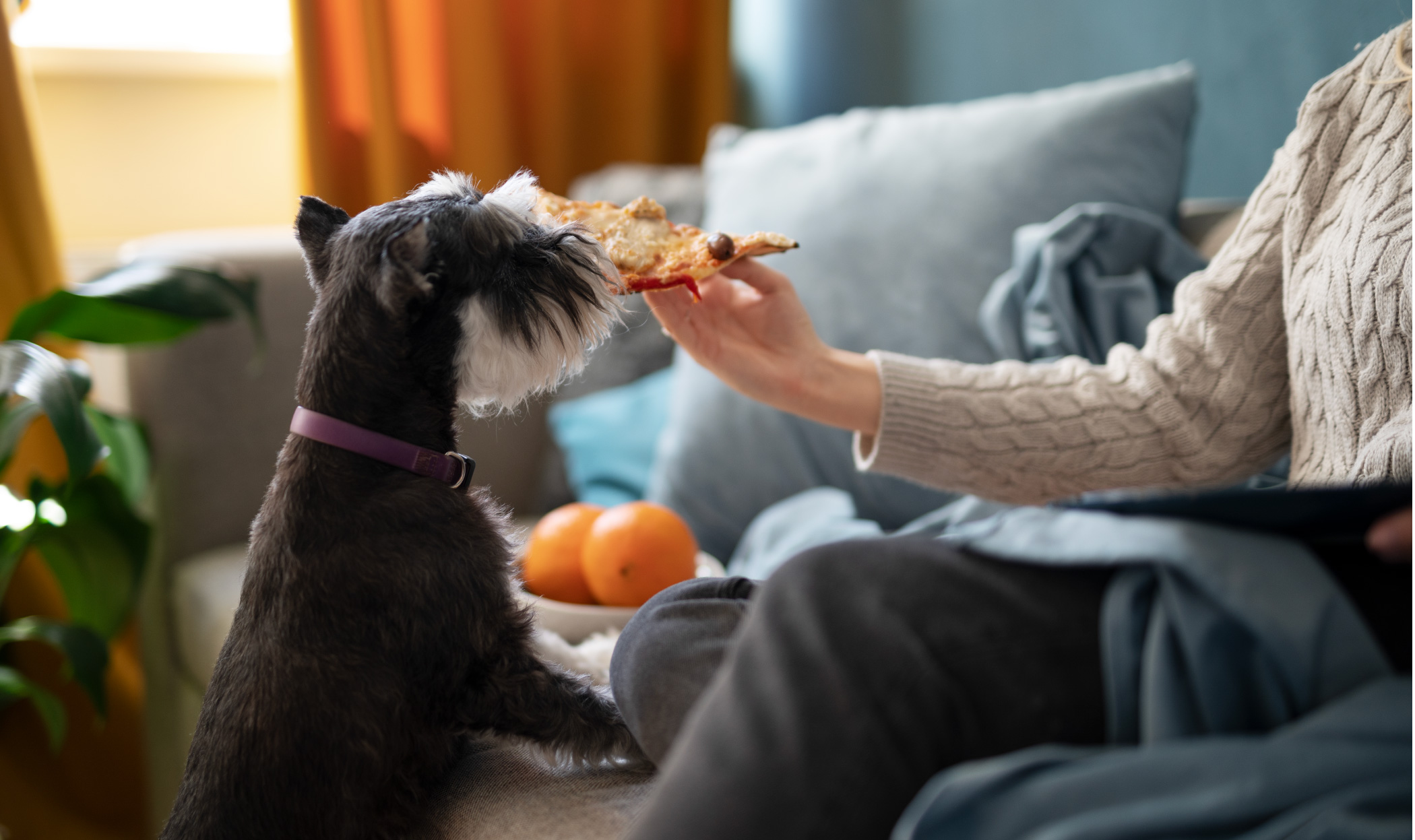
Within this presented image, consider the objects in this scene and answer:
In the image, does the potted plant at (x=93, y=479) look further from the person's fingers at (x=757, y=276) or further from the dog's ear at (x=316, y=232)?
the person's fingers at (x=757, y=276)

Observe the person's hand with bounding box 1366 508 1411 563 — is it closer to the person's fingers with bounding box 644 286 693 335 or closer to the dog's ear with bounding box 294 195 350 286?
the person's fingers with bounding box 644 286 693 335

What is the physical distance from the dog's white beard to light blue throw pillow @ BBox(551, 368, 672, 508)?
2.39ft

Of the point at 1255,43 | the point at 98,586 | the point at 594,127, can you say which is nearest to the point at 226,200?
the point at 594,127

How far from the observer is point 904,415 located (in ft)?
3.44

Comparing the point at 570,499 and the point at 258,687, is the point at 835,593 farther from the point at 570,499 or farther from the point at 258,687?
the point at 570,499

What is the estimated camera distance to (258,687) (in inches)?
29.1

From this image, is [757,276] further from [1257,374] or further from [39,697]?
[39,697]

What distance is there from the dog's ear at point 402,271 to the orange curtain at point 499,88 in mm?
1214

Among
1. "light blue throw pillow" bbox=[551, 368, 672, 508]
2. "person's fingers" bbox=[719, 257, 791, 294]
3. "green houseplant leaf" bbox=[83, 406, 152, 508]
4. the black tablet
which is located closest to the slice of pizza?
"person's fingers" bbox=[719, 257, 791, 294]

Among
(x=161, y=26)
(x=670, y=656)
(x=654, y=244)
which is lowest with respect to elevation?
(x=670, y=656)

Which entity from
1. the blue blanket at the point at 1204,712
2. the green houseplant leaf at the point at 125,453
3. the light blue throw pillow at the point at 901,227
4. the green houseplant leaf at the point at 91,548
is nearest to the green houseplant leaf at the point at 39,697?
the green houseplant leaf at the point at 91,548

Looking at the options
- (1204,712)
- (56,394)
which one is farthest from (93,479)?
(1204,712)

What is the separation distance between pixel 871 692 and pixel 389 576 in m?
0.42

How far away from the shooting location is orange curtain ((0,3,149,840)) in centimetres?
172
